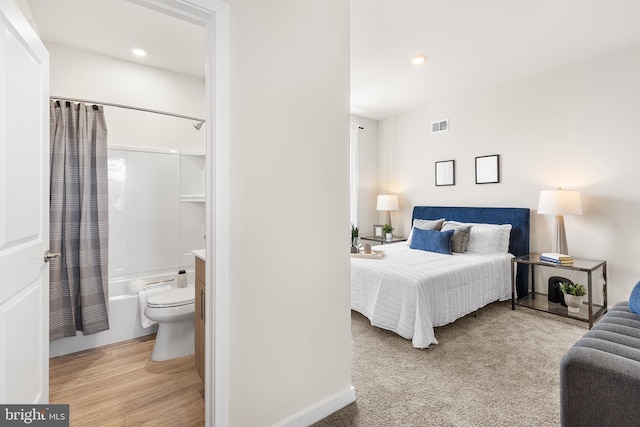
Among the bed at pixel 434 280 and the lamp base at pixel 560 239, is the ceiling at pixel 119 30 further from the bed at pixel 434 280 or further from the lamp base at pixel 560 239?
the lamp base at pixel 560 239

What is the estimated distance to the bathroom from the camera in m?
2.67

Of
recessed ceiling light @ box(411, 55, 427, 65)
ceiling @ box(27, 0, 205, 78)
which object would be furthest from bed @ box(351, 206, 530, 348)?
ceiling @ box(27, 0, 205, 78)

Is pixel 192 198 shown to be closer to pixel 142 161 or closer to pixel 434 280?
pixel 142 161

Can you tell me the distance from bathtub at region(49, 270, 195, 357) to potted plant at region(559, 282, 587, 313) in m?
4.00

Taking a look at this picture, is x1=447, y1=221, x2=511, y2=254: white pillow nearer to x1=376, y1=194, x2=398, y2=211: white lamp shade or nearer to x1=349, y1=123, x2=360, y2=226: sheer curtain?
x1=376, y1=194, x2=398, y2=211: white lamp shade

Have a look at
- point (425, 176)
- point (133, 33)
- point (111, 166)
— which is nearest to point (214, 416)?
point (111, 166)

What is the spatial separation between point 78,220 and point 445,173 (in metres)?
4.37

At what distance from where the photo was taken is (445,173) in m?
4.45

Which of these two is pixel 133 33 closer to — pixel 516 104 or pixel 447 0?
pixel 447 0

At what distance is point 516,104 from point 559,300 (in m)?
2.34

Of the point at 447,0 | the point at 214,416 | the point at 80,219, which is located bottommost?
the point at 214,416

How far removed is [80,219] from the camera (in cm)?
243

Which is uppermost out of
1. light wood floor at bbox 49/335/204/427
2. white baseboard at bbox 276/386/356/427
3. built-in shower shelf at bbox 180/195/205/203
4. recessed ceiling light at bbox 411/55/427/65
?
recessed ceiling light at bbox 411/55/427/65

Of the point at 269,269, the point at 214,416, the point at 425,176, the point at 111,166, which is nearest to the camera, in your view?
the point at 214,416
